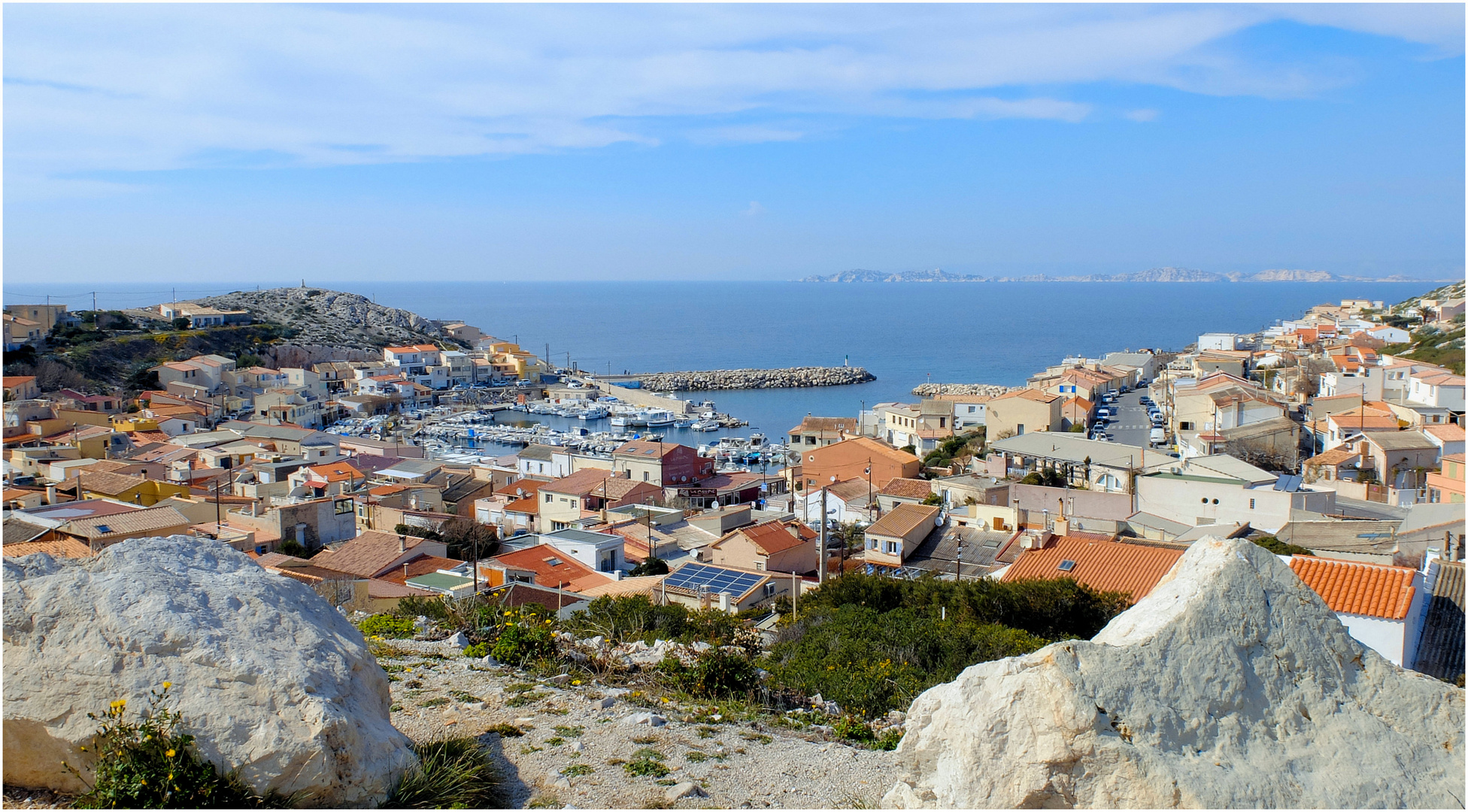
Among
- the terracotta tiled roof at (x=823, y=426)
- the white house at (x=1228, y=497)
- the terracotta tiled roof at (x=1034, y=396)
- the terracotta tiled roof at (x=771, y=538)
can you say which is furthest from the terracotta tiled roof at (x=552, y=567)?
the terracotta tiled roof at (x=1034, y=396)

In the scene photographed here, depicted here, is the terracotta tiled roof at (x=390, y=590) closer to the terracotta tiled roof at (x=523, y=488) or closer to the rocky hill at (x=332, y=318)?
the terracotta tiled roof at (x=523, y=488)

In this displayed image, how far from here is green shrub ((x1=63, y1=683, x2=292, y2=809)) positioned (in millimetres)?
3383

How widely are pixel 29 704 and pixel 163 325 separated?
234ft

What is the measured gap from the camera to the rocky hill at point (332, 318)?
75125 mm

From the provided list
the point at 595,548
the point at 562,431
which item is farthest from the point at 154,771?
the point at 562,431

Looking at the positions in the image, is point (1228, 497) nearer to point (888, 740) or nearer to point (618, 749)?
point (888, 740)

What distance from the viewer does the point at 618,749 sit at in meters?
4.79

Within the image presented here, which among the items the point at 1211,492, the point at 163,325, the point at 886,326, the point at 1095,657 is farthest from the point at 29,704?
the point at 886,326

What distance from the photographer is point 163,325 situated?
64.8 m

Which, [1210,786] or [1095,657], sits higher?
[1095,657]

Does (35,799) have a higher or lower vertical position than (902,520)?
higher

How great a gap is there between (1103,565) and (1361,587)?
159 inches

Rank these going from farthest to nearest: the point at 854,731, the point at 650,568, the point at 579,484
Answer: the point at 579,484 < the point at 650,568 < the point at 854,731

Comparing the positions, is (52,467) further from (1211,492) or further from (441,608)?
(1211,492)
